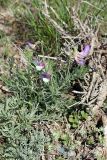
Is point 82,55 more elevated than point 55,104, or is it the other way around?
point 82,55

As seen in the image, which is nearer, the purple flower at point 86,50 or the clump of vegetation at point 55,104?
the clump of vegetation at point 55,104

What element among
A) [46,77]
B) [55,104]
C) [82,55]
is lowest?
[55,104]

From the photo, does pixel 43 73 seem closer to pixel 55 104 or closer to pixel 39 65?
pixel 39 65

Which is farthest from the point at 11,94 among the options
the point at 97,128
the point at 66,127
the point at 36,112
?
the point at 97,128

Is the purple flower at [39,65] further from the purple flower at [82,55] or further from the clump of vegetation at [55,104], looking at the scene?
the purple flower at [82,55]

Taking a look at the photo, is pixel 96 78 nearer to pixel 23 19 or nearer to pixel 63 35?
pixel 63 35

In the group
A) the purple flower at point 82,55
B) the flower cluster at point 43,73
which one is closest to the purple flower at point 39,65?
the flower cluster at point 43,73

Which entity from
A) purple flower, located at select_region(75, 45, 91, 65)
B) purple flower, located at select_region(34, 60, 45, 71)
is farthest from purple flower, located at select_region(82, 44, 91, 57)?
purple flower, located at select_region(34, 60, 45, 71)

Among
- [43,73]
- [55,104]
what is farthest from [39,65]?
[55,104]

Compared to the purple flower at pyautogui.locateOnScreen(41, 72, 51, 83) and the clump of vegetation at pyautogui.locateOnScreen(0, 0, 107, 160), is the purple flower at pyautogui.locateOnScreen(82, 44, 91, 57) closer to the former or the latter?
the clump of vegetation at pyautogui.locateOnScreen(0, 0, 107, 160)

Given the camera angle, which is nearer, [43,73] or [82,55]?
[43,73]

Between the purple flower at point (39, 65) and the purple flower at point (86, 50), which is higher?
the purple flower at point (86, 50)
